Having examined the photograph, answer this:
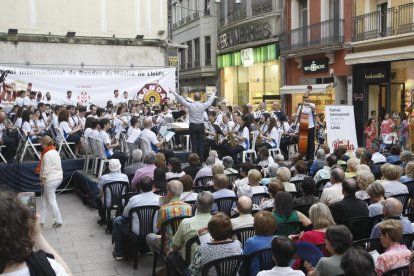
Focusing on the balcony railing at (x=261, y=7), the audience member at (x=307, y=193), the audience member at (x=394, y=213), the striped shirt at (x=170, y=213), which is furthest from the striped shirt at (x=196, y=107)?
the balcony railing at (x=261, y=7)

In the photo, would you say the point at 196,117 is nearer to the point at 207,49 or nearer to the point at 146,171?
the point at 146,171

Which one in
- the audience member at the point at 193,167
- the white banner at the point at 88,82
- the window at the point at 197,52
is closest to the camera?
the audience member at the point at 193,167

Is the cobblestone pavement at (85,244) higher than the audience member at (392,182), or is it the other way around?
the audience member at (392,182)

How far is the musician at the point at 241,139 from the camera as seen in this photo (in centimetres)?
1348

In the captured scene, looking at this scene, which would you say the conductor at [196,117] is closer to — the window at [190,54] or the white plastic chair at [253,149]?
the white plastic chair at [253,149]

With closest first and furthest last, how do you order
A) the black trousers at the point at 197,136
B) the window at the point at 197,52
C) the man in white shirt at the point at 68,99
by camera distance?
the black trousers at the point at 197,136 < the man in white shirt at the point at 68,99 < the window at the point at 197,52

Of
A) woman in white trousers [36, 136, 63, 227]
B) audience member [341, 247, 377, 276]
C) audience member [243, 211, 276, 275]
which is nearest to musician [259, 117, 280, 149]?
woman in white trousers [36, 136, 63, 227]

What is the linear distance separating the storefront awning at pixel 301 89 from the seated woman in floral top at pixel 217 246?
19394 millimetres

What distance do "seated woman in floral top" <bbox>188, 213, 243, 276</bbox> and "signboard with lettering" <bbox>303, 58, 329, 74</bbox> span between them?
68.5ft

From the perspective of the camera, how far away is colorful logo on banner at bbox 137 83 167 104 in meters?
20.7

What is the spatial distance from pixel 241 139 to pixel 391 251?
926cm

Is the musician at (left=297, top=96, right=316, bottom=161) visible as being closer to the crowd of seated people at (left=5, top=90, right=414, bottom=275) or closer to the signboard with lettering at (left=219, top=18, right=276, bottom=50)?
the crowd of seated people at (left=5, top=90, right=414, bottom=275)

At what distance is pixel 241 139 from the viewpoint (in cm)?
1354

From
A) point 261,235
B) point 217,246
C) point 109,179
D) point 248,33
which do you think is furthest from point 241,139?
point 248,33
